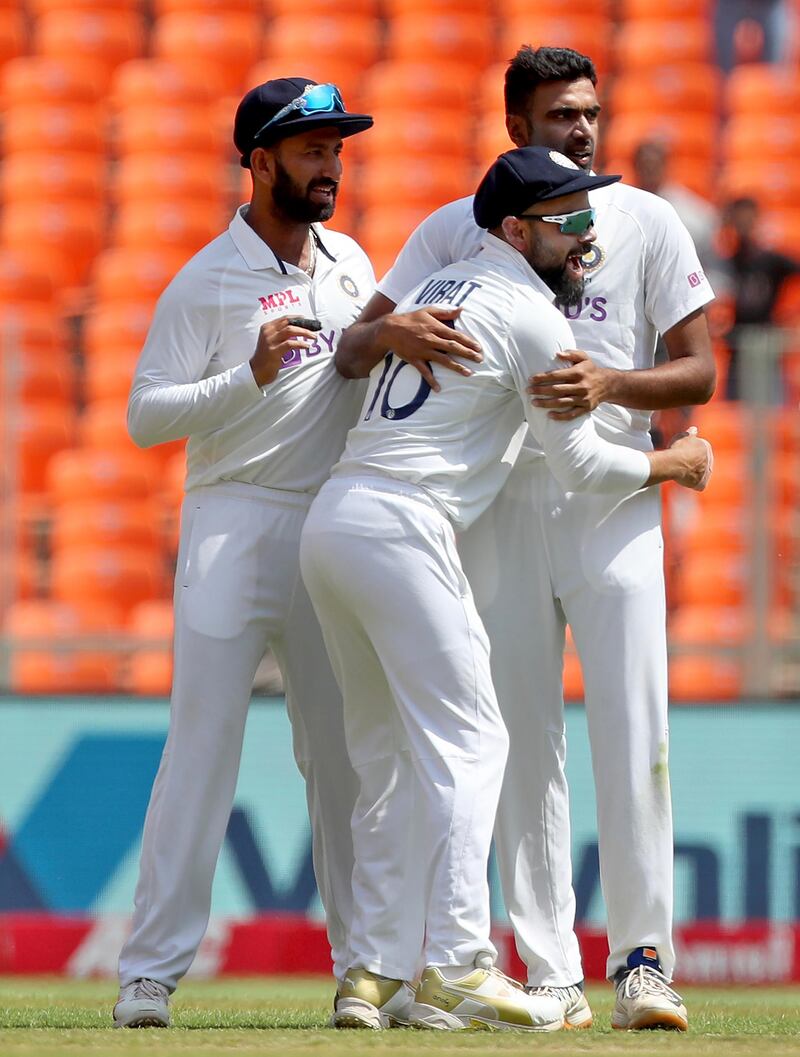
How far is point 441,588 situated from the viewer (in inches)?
170

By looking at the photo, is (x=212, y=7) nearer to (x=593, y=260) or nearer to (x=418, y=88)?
(x=418, y=88)

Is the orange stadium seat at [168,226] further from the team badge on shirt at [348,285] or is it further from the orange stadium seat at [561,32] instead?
the team badge on shirt at [348,285]

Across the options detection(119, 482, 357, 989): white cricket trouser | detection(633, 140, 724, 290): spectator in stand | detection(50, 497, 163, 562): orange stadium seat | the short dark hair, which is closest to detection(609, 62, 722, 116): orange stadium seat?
detection(633, 140, 724, 290): spectator in stand

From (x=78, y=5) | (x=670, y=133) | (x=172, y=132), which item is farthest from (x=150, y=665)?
(x=78, y=5)

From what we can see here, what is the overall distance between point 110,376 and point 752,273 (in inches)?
118

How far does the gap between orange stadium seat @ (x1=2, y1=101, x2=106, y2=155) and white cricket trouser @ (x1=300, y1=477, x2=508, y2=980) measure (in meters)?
7.42

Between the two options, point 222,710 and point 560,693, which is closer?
point 222,710

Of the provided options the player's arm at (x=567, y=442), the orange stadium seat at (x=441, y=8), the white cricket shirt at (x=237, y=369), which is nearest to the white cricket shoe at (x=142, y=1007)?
the white cricket shirt at (x=237, y=369)

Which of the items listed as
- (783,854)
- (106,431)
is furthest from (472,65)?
(783,854)

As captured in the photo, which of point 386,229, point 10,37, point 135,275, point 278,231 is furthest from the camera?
point 10,37

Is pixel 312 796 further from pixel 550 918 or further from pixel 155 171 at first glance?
pixel 155 171

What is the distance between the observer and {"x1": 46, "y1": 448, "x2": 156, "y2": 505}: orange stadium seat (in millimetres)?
8562

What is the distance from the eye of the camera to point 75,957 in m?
6.99

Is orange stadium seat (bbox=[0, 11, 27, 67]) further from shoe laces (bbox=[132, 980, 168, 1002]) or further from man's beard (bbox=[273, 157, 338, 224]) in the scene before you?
shoe laces (bbox=[132, 980, 168, 1002])
